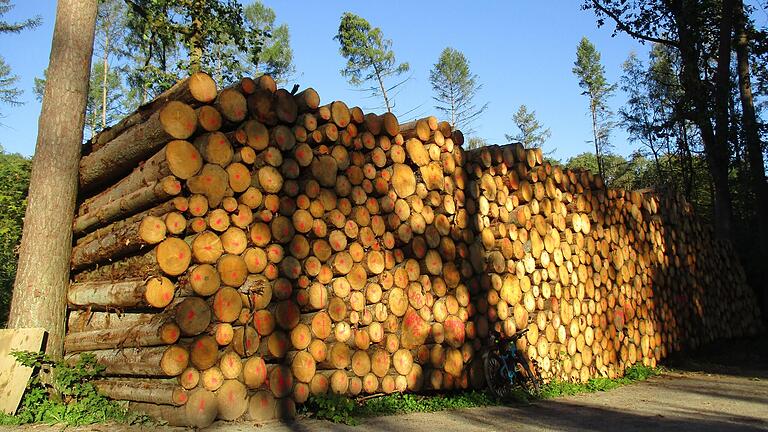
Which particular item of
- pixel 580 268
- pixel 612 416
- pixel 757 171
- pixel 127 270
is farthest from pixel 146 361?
pixel 757 171

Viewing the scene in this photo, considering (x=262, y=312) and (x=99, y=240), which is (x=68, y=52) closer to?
(x=99, y=240)

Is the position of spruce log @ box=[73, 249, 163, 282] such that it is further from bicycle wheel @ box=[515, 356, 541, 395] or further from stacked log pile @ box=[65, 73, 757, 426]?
bicycle wheel @ box=[515, 356, 541, 395]

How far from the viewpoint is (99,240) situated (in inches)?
233

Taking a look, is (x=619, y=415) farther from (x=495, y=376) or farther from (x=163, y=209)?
(x=163, y=209)

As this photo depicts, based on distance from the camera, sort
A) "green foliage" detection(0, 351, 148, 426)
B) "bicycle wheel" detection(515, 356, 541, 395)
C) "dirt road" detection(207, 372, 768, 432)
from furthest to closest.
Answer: "bicycle wheel" detection(515, 356, 541, 395), "dirt road" detection(207, 372, 768, 432), "green foliage" detection(0, 351, 148, 426)

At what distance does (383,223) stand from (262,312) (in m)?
1.76

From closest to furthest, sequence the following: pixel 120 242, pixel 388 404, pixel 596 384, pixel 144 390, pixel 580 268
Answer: pixel 144 390 < pixel 120 242 < pixel 388 404 < pixel 596 384 < pixel 580 268

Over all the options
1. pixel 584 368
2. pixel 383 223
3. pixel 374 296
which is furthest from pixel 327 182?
pixel 584 368

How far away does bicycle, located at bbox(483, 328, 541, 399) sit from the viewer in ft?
23.0

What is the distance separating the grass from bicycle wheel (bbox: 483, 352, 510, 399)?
0.34ft

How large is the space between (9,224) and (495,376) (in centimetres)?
876

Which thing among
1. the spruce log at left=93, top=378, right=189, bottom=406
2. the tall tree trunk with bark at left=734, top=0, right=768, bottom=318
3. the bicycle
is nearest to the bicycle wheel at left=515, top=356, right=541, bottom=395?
the bicycle

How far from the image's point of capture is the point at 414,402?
622cm

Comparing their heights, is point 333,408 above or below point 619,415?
above
